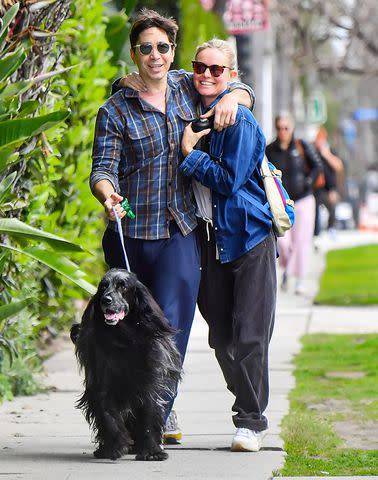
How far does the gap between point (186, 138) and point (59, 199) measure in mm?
3376

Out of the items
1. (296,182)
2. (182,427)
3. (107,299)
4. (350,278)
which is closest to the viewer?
(107,299)

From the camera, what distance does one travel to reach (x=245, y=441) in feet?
21.4

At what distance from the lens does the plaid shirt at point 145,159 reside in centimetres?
645

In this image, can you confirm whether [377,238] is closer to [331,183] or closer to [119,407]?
[331,183]

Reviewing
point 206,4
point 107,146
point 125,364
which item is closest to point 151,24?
point 107,146

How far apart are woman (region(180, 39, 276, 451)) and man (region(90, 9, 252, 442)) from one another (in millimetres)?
101

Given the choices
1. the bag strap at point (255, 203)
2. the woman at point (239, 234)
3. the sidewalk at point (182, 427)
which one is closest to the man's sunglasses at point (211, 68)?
the woman at point (239, 234)

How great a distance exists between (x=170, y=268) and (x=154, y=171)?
0.47 meters

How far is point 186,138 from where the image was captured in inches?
254

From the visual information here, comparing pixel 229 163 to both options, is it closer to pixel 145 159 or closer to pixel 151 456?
pixel 145 159

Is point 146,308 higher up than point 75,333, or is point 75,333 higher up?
point 146,308

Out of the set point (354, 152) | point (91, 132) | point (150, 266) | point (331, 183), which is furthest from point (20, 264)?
point (354, 152)

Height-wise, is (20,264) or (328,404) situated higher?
(20,264)

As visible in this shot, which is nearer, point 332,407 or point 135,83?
point 135,83
